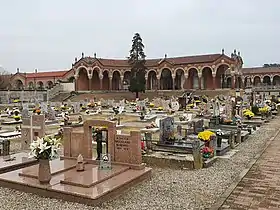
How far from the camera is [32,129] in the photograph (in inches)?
458

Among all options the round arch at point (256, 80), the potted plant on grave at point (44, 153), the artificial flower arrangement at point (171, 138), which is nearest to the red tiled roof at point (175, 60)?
the round arch at point (256, 80)

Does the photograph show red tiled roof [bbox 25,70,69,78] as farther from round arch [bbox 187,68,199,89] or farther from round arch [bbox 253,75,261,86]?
round arch [bbox 253,75,261,86]

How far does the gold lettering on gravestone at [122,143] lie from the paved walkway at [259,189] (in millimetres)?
2924

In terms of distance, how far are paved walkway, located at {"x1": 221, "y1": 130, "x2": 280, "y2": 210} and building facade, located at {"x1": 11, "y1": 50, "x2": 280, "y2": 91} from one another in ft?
148

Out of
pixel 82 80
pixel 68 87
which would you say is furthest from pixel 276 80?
pixel 68 87

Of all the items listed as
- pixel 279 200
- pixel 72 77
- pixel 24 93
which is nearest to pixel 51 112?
pixel 279 200

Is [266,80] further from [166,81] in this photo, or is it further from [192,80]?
[166,81]

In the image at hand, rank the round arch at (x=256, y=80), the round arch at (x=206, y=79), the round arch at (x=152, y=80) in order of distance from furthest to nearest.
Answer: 1. the round arch at (x=256, y=80)
2. the round arch at (x=152, y=80)
3. the round arch at (x=206, y=79)

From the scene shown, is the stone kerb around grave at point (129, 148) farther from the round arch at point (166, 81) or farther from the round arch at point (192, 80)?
the round arch at point (166, 81)

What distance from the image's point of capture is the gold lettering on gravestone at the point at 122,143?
8703 millimetres

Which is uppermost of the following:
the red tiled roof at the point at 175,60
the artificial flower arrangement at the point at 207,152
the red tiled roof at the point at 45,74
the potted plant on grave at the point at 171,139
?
the red tiled roof at the point at 175,60

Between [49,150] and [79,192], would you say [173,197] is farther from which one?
[49,150]

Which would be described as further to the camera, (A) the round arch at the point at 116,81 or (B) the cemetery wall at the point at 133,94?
(A) the round arch at the point at 116,81

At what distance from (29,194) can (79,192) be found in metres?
1.28
